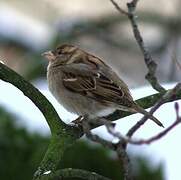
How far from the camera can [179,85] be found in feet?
7.73

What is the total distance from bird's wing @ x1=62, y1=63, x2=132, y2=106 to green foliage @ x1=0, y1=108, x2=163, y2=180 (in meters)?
0.46

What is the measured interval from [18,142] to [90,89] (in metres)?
0.69

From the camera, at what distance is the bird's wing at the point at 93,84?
378 centimetres

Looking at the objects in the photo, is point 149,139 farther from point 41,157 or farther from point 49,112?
point 41,157

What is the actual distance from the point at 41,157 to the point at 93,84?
0.59 m

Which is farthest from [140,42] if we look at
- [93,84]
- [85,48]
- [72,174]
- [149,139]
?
[85,48]

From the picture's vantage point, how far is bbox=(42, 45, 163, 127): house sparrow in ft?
12.4

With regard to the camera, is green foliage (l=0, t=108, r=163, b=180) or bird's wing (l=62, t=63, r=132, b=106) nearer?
bird's wing (l=62, t=63, r=132, b=106)

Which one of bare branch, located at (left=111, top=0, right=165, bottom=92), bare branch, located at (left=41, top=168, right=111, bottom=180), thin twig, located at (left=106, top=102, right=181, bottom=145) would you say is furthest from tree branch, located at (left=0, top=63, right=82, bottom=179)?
thin twig, located at (left=106, top=102, right=181, bottom=145)

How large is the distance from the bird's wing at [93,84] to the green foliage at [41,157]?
457mm

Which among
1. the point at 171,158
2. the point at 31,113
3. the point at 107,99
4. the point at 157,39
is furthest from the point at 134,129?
the point at 157,39

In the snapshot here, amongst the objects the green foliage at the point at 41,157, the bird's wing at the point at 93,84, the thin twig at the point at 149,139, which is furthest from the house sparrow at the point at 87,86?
the thin twig at the point at 149,139

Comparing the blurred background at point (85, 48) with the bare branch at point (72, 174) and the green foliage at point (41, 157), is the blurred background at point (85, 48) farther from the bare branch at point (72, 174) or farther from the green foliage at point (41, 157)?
the bare branch at point (72, 174)

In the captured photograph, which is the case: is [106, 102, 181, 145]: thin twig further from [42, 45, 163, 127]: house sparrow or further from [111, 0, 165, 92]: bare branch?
[42, 45, 163, 127]: house sparrow
